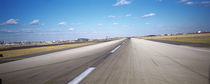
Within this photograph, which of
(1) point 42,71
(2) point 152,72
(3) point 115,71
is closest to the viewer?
(2) point 152,72

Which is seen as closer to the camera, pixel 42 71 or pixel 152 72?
pixel 152 72

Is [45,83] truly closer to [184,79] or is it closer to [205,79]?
[184,79]

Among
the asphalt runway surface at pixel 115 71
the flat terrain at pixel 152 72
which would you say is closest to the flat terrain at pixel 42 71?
the asphalt runway surface at pixel 115 71

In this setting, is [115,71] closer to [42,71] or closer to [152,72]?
[152,72]

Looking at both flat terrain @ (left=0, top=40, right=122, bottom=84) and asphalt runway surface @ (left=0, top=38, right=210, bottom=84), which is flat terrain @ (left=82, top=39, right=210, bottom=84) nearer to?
asphalt runway surface @ (left=0, top=38, right=210, bottom=84)

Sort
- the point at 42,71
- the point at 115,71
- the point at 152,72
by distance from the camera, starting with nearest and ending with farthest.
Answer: the point at 152,72, the point at 115,71, the point at 42,71

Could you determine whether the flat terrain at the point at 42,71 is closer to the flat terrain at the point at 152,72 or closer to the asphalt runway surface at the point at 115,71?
the asphalt runway surface at the point at 115,71

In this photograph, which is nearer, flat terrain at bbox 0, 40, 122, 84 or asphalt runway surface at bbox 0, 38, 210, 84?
asphalt runway surface at bbox 0, 38, 210, 84

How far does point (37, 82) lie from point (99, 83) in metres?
1.64

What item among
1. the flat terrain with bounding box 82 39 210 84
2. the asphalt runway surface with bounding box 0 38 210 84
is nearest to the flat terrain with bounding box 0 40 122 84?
the asphalt runway surface with bounding box 0 38 210 84

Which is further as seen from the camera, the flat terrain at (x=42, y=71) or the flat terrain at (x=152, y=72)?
the flat terrain at (x=42, y=71)

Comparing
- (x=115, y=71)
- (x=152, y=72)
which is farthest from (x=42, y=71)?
(x=152, y=72)

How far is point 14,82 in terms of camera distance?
144 inches

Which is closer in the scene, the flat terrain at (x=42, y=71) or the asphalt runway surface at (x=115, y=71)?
the asphalt runway surface at (x=115, y=71)
